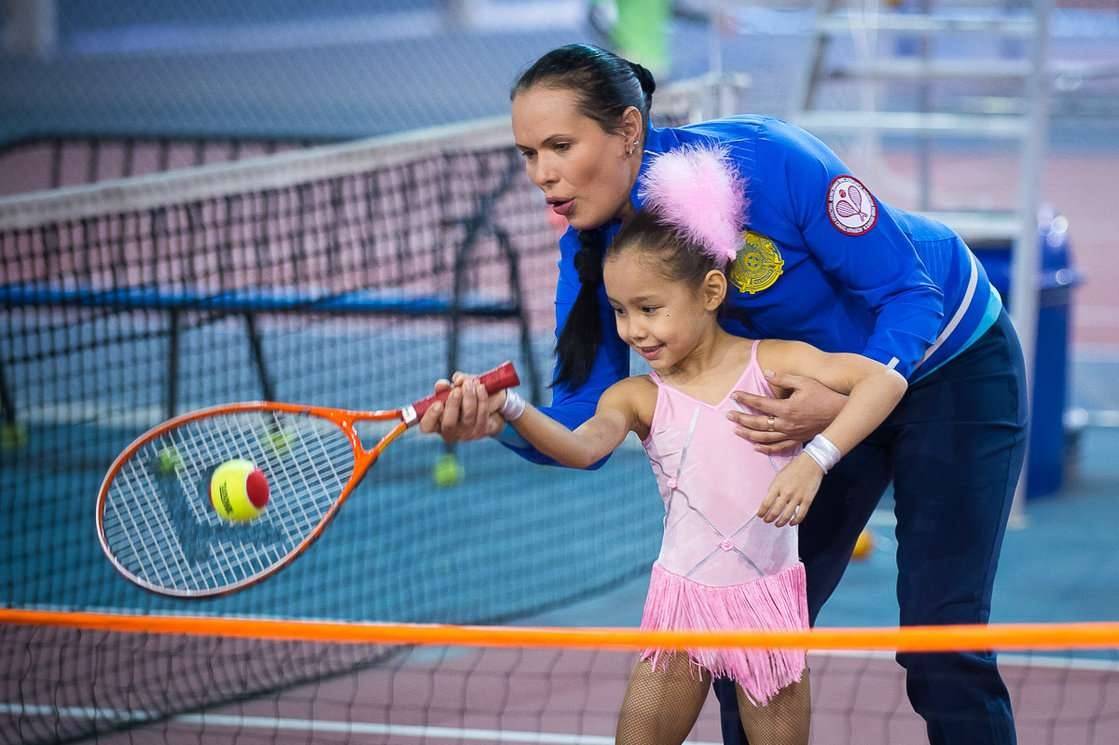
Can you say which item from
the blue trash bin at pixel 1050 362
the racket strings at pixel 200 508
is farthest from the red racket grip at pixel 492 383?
the blue trash bin at pixel 1050 362

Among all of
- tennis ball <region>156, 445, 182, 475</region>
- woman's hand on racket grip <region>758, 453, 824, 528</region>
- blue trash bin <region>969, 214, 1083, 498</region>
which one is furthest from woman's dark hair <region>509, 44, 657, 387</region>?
blue trash bin <region>969, 214, 1083, 498</region>

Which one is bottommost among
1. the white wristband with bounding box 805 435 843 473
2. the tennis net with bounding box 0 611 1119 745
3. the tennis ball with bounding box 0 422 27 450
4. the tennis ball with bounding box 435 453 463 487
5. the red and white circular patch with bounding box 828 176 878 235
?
the tennis net with bounding box 0 611 1119 745

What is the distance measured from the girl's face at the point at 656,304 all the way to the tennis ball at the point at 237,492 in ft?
2.37

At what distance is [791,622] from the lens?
2666 mm

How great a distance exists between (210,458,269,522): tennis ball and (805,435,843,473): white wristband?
999mm

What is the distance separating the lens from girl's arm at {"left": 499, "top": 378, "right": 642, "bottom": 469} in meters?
2.49

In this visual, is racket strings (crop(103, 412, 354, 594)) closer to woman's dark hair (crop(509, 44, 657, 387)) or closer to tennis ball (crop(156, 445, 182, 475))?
tennis ball (crop(156, 445, 182, 475))

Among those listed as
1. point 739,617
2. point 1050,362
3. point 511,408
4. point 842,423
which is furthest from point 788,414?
point 1050,362

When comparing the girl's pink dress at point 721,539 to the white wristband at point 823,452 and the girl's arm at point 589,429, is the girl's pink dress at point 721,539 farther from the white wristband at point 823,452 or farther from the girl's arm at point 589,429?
the white wristband at point 823,452

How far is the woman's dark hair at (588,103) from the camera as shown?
2475mm

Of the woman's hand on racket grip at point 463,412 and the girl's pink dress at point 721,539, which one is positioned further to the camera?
the girl's pink dress at point 721,539

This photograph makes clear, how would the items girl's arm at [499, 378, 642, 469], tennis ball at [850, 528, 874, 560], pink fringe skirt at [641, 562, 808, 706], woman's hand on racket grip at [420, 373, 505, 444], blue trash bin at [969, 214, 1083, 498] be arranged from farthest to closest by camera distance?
blue trash bin at [969, 214, 1083, 498], tennis ball at [850, 528, 874, 560], pink fringe skirt at [641, 562, 808, 706], girl's arm at [499, 378, 642, 469], woman's hand on racket grip at [420, 373, 505, 444]

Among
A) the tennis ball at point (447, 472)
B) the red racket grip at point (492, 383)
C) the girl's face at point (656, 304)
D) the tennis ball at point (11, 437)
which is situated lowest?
A: the tennis ball at point (447, 472)

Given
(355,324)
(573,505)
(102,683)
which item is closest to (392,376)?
(355,324)
